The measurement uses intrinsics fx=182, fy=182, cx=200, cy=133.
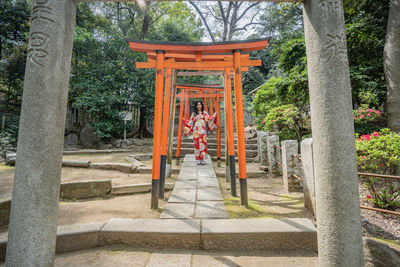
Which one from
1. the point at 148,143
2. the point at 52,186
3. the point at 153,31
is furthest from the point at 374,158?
the point at 153,31

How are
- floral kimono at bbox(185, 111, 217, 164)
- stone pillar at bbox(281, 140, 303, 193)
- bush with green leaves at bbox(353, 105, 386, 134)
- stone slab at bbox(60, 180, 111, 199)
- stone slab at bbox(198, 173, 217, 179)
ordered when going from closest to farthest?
stone slab at bbox(60, 180, 111, 199) < stone pillar at bbox(281, 140, 303, 193) < stone slab at bbox(198, 173, 217, 179) < bush with green leaves at bbox(353, 105, 386, 134) < floral kimono at bbox(185, 111, 217, 164)

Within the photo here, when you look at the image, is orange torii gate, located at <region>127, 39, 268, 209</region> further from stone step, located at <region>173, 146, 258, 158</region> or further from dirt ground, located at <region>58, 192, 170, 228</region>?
stone step, located at <region>173, 146, 258, 158</region>

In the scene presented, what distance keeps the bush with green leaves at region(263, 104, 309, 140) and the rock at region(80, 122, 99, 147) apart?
8507 mm

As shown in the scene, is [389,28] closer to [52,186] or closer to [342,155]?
[342,155]

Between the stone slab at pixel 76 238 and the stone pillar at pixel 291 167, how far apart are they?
3.38 meters

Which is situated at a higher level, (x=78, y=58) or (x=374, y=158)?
(x=78, y=58)

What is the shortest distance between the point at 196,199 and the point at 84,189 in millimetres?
2082

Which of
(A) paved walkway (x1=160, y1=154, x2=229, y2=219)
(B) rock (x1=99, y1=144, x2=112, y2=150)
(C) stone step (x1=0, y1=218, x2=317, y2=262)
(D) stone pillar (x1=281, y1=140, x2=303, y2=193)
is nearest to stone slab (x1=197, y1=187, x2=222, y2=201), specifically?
(A) paved walkway (x1=160, y1=154, x2=229, y2=219)

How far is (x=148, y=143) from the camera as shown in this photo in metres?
9.72

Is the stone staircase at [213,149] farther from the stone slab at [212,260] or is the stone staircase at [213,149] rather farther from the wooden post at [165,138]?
the stone slab at [212,260]

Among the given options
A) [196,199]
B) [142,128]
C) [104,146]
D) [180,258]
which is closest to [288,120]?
[196,199]

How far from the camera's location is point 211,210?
2.68 m

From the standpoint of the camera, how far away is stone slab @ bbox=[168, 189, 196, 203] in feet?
10.0

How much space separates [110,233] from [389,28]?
7.17 metres
